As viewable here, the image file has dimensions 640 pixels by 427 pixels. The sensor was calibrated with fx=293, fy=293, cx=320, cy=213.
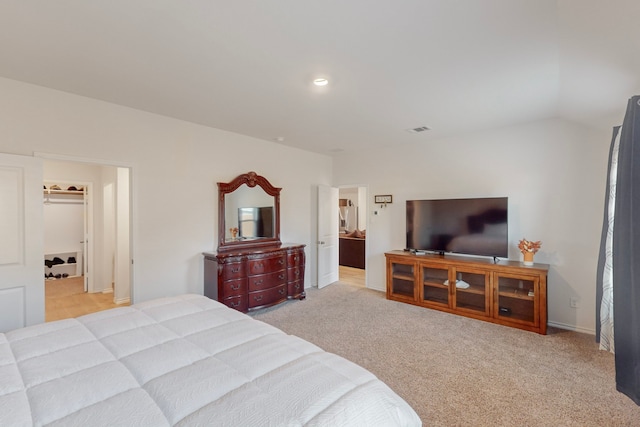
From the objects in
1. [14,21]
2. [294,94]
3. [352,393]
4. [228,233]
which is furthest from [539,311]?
[14,21]

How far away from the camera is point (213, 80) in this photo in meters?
2.64

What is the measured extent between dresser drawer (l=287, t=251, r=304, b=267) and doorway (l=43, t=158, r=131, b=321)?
236 cm

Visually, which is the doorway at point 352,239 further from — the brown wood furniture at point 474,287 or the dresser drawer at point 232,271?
the dresser drawer at point 232,271

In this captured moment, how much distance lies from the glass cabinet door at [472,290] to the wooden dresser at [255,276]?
2360 mm

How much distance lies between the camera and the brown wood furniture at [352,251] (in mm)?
7237

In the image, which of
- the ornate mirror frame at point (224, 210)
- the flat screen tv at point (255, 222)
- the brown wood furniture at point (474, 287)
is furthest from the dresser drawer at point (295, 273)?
the brown wood furniture at point (474, 287)

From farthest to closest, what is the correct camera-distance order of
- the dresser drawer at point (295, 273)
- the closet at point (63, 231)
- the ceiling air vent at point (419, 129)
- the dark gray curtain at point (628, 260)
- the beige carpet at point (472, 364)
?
the closet at point (63, 231) < the dresser drawer at point (295, 273) < the ceiling air vent at point (419, 129) < the beige carpet at point (472, 364) < the dark gray curtain at point (628, 260)

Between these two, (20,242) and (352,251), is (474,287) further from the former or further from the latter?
(20,242)

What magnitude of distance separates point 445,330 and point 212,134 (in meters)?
4.00

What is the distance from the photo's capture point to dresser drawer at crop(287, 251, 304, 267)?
4662 mm

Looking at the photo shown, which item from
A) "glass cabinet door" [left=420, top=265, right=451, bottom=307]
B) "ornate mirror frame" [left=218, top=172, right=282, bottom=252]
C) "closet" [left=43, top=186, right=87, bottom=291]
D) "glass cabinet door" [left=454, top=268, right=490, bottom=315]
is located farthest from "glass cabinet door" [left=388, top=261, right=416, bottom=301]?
"closet" [left=43, top=186, right=87, bottom=291]

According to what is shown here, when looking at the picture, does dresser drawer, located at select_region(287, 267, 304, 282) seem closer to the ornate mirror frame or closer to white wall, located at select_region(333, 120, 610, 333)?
the ornate mirror frame

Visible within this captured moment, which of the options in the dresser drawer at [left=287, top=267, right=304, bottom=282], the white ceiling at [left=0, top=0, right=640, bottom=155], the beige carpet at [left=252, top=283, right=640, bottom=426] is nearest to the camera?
the white ceiling at [left=0, top=0, right=640, bottom=155]

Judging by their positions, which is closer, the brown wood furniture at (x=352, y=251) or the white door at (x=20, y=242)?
the white door at (x=20, y=242)
